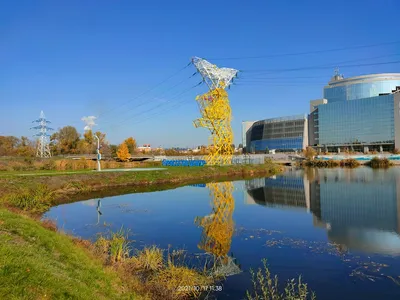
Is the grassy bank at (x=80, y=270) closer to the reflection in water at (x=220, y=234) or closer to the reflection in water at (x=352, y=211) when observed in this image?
the reflection in water at (x=220, y=234)

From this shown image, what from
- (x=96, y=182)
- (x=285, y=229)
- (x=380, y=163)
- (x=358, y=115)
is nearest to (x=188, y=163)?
(x=96, y=182)

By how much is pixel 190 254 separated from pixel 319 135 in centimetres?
14627

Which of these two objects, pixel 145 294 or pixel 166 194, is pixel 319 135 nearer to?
pixel 166 194

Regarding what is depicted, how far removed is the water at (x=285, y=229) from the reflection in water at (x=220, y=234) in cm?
6

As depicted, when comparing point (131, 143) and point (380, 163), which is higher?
point (131, 143)

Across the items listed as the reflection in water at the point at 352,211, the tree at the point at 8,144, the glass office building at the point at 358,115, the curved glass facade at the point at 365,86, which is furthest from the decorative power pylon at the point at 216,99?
the curved glass facade at the point at 365,86

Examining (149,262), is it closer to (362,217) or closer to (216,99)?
(362,217)

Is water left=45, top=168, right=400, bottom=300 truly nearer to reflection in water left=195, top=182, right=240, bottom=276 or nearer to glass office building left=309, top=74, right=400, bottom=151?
reflection in water left=195, top=182, right=240, bottom=276

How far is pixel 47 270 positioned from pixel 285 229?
1287cm

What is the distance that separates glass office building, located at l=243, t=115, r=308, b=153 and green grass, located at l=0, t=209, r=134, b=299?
489ft

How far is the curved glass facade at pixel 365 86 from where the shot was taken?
147125 millimetres

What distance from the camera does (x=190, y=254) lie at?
13078mm

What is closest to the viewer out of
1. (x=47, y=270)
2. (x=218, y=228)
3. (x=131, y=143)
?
(x=47, y=270)

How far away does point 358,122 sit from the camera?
137 m
